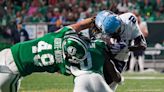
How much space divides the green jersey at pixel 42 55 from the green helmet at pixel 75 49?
109 millimetres

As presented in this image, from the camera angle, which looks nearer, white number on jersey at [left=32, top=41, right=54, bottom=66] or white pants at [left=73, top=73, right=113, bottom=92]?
white pants at [left=73, top=73, right=113, bottom=92]

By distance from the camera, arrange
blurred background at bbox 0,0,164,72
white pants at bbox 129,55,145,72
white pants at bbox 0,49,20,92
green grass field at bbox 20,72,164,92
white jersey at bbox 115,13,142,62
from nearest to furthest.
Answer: white pants at bbox 0,49,20,92, white jersey at bbox 115,13,142,62, green grass field at bbox 20,72,164,92, white pants at bbox 129,55,145,72, blurred background at bbox 0,0,164,72

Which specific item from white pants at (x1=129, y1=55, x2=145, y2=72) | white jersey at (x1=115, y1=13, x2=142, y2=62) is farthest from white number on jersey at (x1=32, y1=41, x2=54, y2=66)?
white pants at (x1=129, y1=55, x2=145, y2=72)

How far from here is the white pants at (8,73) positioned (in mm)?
5527

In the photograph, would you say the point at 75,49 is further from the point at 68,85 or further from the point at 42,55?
the point at 68,85

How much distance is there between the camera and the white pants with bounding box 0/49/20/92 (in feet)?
18.1

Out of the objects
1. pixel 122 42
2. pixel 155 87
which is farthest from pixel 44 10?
pixel 122 42

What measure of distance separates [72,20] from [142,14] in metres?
2.56

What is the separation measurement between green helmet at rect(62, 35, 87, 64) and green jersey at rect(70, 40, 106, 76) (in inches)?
3.0

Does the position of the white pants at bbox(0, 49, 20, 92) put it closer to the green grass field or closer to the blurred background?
the green grass field

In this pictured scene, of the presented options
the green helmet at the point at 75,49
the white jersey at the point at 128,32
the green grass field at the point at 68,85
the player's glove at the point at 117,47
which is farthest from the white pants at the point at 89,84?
the green grass field at the point at 68,85

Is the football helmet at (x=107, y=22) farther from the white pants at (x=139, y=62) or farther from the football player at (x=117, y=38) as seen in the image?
the white pants at (x=139, y=62)

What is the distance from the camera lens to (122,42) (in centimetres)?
617

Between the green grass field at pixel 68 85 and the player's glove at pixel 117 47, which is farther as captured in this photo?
the green grass field at pixel 68 85
